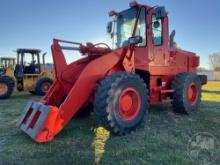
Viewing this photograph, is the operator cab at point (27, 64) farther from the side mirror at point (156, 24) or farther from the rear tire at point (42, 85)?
the side mirror at point (156, 24)

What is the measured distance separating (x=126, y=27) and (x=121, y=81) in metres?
2.04

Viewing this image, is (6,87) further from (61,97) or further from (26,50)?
(61,97)

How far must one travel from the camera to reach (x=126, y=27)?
A: 5867 mm

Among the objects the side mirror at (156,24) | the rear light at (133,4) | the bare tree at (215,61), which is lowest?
the side mirror at (156,24)

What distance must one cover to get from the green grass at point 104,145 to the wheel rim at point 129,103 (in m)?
0.36

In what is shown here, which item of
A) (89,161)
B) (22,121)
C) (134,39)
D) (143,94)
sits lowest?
(89,161)

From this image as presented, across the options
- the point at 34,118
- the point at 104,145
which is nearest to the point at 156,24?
the point at 104,145

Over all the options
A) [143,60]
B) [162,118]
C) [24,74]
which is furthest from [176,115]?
[24,74]

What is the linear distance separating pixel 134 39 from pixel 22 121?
104 inches

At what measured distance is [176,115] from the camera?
617 cm

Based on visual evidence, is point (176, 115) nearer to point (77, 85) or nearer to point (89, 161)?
point (77, 85)

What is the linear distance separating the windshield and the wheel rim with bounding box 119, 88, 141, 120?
1.48 metres

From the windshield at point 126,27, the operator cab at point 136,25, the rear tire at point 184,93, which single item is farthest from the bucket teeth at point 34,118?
the rear tire at point 184,93

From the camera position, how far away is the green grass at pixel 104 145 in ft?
10.9
